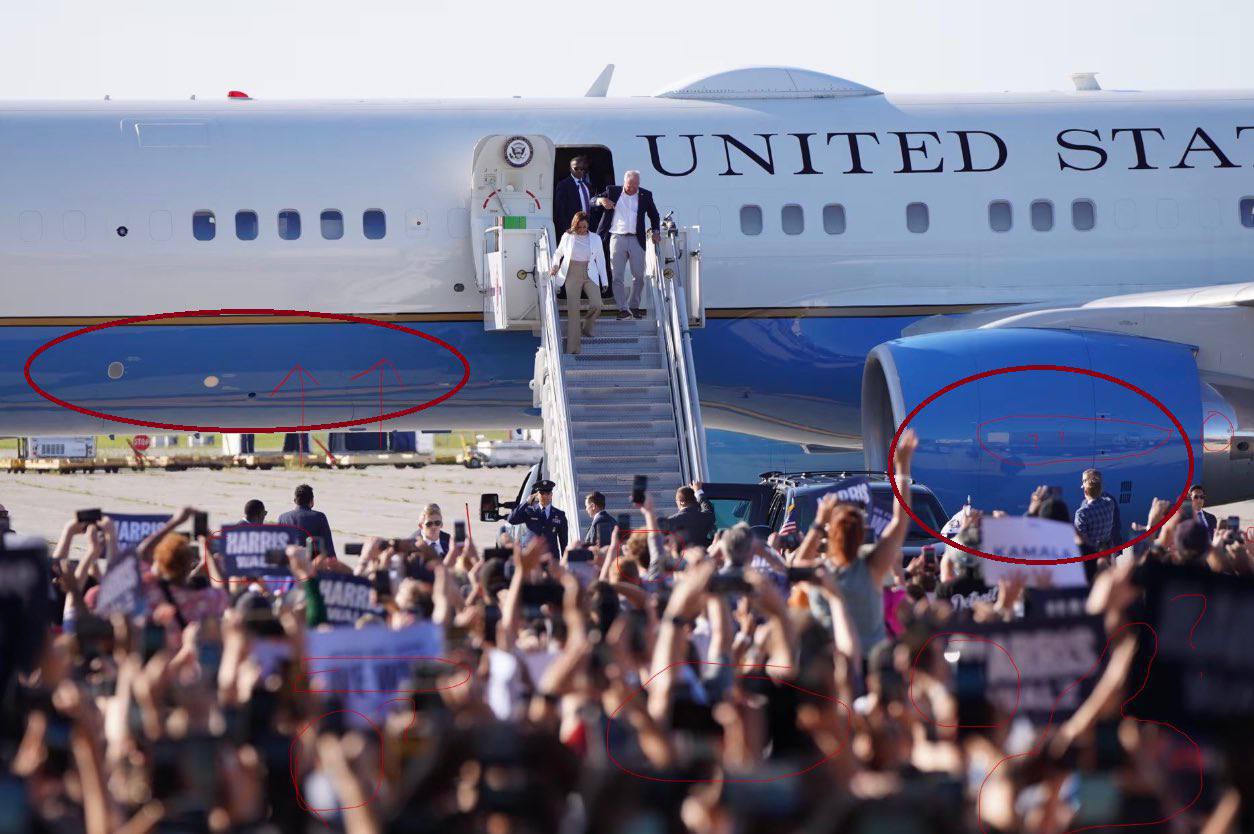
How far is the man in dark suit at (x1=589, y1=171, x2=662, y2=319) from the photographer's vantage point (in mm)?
16234

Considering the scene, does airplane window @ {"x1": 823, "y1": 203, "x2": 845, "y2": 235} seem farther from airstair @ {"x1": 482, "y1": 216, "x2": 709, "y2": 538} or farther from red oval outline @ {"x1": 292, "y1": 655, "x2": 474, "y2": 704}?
red oval outline @ {"x1": 292, "y1": 655, "x2": 474, "y2": 704}

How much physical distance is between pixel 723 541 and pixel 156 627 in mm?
2448

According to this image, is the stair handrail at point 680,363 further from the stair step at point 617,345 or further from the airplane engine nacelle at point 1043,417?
the airplane engine nacelle at point 1043,417

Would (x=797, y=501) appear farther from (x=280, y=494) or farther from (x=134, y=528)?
(x=280, y=494)

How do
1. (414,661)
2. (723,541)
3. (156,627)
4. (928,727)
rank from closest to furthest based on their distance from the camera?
(928,727) < (414,661) < (156,627) < (723,541)

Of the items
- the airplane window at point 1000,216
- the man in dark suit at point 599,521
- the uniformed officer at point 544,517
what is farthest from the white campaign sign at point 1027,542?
the airplane window at point 1000,216

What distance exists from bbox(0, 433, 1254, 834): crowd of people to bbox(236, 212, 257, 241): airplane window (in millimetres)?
9680

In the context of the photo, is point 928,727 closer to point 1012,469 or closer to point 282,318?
point 1012,469

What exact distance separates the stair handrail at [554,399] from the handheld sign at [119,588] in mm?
8083

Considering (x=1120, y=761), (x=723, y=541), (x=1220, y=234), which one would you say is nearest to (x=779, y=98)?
(x=1220, y=234)

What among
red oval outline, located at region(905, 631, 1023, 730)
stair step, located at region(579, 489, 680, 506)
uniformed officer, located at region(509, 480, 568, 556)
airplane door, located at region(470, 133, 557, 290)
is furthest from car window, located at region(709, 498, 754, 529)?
red oval outline, located at region(905, 631, 1023, 730)

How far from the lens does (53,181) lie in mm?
16422

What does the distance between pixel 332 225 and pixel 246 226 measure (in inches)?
28.4

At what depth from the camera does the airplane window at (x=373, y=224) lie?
1689cm
